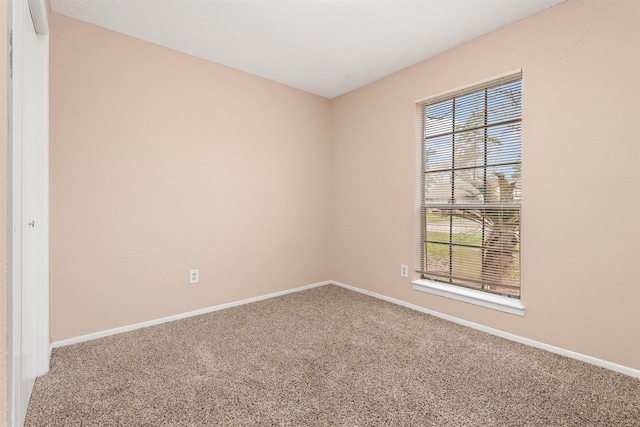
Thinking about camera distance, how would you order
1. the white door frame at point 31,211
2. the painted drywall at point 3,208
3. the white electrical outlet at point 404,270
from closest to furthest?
1. the painted drywall at point 3,208
2. the white door frame at point 31,211
3. the white electrical outlet at point 404,270

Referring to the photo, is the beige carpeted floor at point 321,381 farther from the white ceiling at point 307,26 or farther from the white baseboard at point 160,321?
the white ceiling at point 307,26

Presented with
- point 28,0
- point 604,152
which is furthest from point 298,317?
point 28,0

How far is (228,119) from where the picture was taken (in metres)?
3.04

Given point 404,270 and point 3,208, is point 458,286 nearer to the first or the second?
point 404,270

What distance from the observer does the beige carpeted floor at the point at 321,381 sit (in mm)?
1482

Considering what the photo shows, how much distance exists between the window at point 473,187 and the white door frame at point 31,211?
286 centimetres

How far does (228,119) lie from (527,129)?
258cm

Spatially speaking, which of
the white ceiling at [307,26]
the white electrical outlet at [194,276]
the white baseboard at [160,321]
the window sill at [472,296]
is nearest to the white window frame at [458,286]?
the window sill at [472,296]

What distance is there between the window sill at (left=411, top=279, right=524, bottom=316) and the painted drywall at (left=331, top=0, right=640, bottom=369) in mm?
52

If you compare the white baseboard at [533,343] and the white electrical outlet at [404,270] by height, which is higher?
the white electrical outlet at [404,270]

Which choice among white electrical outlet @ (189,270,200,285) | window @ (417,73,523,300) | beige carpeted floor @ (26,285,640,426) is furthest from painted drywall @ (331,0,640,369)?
white electrical outlet @ (189,270,200,285)

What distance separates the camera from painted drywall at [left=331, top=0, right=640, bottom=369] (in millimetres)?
1857

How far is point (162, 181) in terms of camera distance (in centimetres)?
266

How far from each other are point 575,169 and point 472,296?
3.92ft
